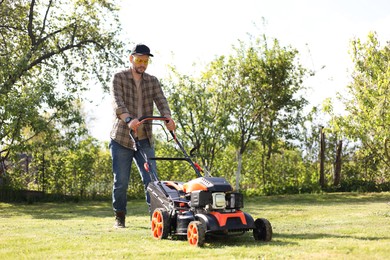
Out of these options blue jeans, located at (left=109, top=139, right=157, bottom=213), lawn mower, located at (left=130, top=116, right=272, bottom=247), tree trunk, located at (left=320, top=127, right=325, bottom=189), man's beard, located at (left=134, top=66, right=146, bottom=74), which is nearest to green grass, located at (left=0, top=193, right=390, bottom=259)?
lawn mower, located at (left=130, top=116, right=272, bottom=247)

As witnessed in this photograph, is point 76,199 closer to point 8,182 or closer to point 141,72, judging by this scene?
point 8,182

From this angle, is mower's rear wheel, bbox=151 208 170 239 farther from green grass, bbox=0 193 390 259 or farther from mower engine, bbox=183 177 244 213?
mower engine, bbox=183 177 244 213

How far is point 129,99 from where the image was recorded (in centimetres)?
620

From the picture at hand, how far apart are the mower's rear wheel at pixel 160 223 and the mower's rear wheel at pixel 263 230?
83 centimetres

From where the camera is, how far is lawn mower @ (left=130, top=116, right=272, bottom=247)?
454cm

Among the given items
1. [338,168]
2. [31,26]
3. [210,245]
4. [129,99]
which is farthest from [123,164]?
[338,168]

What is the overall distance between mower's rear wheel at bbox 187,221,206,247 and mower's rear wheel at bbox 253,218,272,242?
1.92ft

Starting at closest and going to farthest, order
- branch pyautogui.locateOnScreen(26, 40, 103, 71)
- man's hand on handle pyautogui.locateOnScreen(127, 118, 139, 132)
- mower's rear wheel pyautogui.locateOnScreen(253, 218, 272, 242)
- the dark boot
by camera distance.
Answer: mower's rear wheel pyautogui.locateOnScreen(253, 218, 272, 242)
man's hand on handle pyautogui.locateOnScreen(127, 118, 139, 132)
the dark boot
branch pyautogui.locateOnScreen(26, 40, 103, 71)

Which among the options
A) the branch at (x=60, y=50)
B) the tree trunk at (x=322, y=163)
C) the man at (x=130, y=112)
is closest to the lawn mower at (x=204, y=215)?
the man at (x=130, y=112)

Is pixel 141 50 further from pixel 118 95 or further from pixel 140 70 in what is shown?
pixel 118 95

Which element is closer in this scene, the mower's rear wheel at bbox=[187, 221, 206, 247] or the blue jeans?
the mower's rear wheel at bbox=[187, 221, 206, 247]

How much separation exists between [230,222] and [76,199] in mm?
12330

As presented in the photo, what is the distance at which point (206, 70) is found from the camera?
1967cm

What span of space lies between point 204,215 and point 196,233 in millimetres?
187
